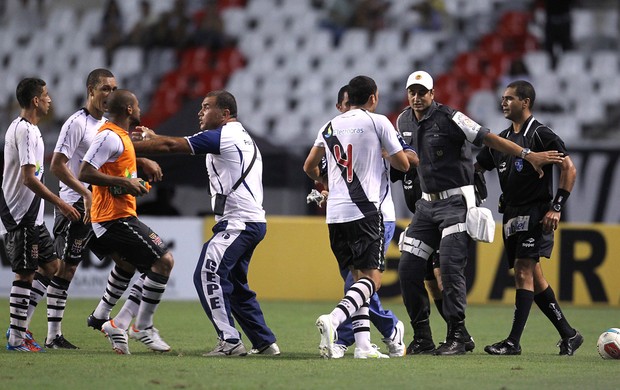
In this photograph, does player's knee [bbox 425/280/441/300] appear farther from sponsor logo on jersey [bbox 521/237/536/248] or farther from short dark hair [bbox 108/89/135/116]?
short dark hair [bbox 108/89/135/116]

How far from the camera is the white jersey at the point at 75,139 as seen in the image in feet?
31.7

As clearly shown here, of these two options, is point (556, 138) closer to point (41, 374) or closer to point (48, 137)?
point (41, 374)

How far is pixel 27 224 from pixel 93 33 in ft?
54.3

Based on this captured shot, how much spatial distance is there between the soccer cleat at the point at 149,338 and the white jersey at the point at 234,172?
3.65ft

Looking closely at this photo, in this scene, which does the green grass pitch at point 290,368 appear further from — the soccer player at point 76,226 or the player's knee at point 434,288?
the player's knee at point 434,288

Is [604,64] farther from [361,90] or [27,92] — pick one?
[27,92]

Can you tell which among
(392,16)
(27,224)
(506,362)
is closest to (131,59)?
(392,16)

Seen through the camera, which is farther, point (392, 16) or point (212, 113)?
point (392, 16)

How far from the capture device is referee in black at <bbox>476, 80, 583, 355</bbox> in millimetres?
9539

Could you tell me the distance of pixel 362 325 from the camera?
29.1ft

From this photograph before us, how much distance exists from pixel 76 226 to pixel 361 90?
284 centimetres

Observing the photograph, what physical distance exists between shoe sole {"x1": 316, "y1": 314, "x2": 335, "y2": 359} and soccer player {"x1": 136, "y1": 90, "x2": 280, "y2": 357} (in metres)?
0.66

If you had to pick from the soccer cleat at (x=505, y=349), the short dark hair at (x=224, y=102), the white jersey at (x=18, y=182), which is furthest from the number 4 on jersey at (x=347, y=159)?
the white jersey at (x=18, y=182)

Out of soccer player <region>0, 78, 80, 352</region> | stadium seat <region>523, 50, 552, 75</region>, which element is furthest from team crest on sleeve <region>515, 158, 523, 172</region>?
stadium seat <region>523, 50, 552, 75</region>
